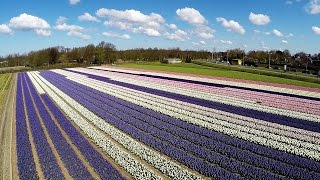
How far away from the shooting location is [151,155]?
19.7 metres

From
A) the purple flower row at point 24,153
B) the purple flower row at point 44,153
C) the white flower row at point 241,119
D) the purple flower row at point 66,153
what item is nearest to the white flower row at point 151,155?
the purple flower row at point 66,153

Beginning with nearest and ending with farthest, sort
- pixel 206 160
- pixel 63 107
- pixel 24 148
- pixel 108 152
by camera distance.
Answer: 1. pixel 206 160
2. pixel 108 152
3. pixel 24 148
4. pixel 63 107

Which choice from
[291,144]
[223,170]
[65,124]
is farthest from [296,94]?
[223,170]

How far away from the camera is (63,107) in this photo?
3716cm

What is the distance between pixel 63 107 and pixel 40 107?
2.91 metres

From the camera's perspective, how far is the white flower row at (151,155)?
1672cm

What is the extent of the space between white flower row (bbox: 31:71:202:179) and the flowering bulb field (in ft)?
0.14

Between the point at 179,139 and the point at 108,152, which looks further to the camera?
the point at 179,139

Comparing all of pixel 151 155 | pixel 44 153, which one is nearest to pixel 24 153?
pixel 44 153

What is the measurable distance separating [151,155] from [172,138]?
338 cm

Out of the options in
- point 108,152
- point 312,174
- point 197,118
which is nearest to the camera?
point 312,174

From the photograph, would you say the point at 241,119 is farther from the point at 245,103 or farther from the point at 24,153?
the point at 24,153

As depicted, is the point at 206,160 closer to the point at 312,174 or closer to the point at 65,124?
the point at 312,174

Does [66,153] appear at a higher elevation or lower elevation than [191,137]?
lower
